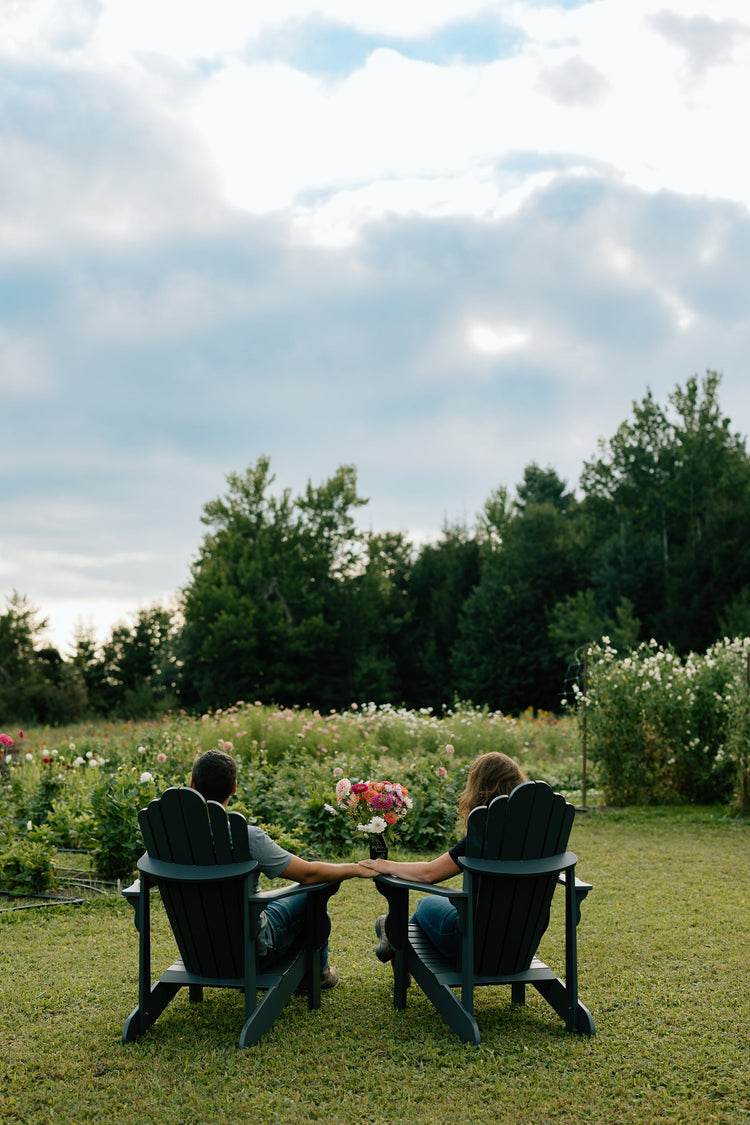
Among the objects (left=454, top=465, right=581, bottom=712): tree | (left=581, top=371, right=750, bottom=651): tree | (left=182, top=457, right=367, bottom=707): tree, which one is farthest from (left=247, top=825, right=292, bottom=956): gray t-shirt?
(left=182, top=457, right=367, bottom=707): tree

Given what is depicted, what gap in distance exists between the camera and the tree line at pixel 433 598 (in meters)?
24.2

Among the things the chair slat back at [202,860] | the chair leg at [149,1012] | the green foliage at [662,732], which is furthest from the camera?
the green foliage at [662,732]

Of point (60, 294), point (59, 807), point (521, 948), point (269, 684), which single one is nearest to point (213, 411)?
point (60, 294)

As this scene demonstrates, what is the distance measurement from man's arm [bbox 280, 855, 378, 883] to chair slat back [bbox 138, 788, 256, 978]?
0.84 feet

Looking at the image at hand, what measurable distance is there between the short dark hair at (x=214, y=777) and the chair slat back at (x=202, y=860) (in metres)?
0.19

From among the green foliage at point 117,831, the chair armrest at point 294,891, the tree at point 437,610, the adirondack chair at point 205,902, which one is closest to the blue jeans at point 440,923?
the chair armrest at point 294,891

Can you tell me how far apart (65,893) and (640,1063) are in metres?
4.11

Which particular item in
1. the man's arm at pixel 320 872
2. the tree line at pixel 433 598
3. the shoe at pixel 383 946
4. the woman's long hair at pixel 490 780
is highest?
the tree line at pixel 433 598

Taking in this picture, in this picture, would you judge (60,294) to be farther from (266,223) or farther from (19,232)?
(266,223)

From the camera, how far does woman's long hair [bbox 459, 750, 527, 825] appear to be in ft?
11.5

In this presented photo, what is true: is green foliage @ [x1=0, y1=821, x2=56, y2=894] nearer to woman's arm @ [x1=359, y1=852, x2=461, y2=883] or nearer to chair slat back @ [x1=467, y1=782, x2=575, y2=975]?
woman's arm @ [x1=359, y1=852, x2=461, y2=883]

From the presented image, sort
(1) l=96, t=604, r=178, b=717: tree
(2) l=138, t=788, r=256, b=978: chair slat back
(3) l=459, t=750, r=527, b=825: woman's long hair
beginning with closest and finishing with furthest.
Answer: (2) l=138, t=788, r=256, b=978: chair slat back, (3) l=459, t=750, r=527, b=825: woman's long hair, (1) l=96, t=604, r=178, b=717: tree

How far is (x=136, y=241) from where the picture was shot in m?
8.68

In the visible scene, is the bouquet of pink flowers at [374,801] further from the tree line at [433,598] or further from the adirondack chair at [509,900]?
the tree line at [433,598]
